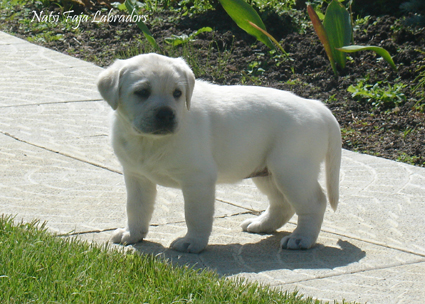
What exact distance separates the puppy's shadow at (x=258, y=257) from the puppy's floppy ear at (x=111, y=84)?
1002 mm

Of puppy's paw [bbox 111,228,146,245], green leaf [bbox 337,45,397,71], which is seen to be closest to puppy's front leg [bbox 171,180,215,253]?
puppy's paw [bbox 111,228,146,245]

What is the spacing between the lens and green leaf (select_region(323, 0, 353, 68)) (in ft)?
26.2

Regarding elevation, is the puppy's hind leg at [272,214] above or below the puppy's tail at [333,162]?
below

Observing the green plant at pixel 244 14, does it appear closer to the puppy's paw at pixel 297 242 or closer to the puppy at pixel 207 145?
the puppy at pixel 207 145

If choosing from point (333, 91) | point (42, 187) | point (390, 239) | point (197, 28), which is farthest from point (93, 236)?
point (197, 28)

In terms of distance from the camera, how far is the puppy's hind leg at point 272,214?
476cm

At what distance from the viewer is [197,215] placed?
13.7ft

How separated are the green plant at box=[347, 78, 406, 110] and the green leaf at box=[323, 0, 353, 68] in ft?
1.96

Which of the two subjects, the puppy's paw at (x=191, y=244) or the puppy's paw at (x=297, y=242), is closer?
the puppy's paw at (x=191, y=244)

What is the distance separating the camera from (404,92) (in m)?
7.69

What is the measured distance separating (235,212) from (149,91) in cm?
149

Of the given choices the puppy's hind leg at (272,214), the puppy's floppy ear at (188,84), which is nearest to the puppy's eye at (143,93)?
the puppy's floppy ear at (188,84)

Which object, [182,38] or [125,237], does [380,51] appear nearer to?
[182,38]

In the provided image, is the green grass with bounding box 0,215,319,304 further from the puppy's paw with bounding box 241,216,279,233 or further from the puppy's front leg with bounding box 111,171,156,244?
the puppy's paw with bounding box 241,216,279,233
